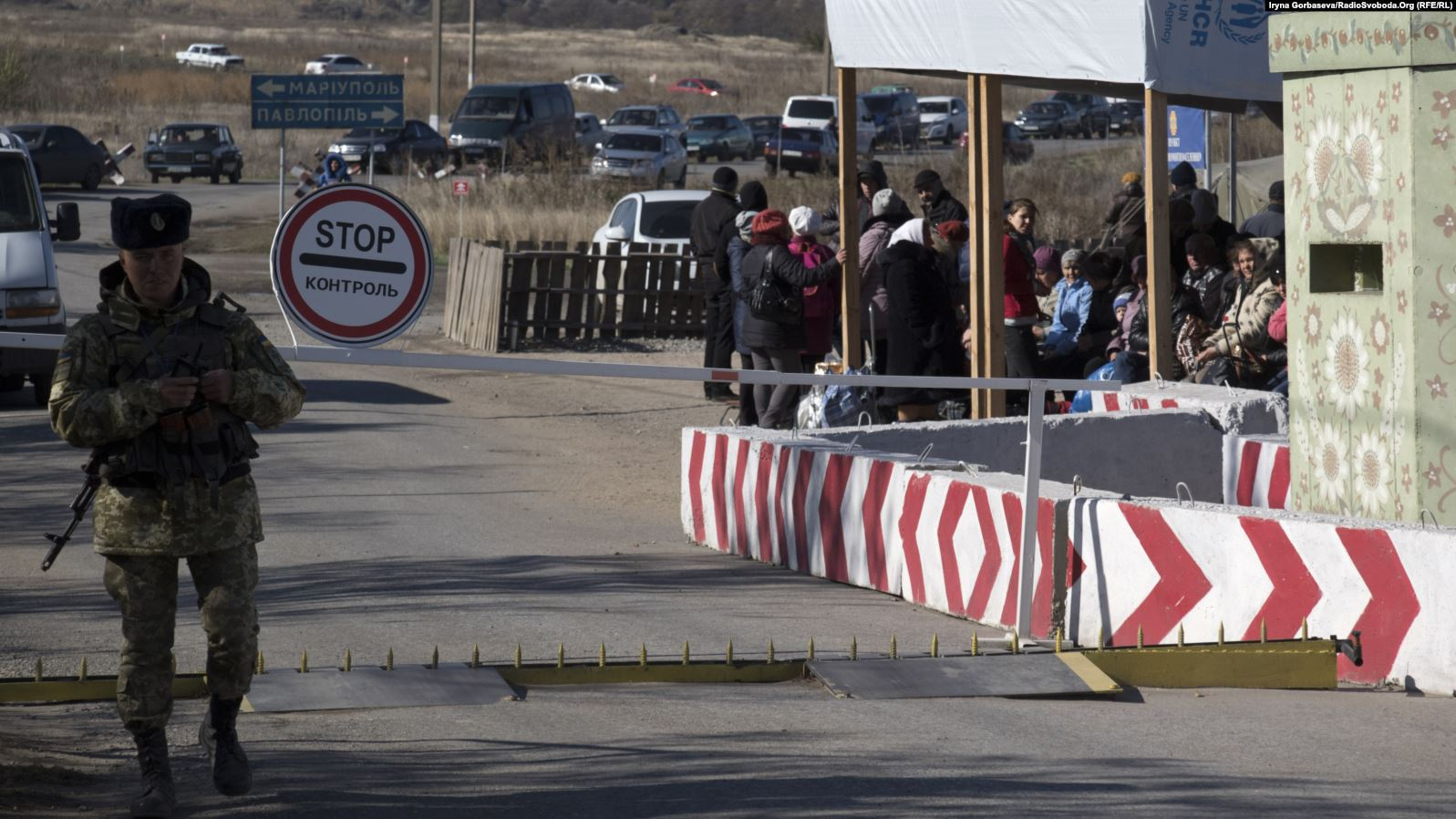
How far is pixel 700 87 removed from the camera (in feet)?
262

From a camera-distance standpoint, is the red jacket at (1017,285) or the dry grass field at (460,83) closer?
the red jacket at (1017,285)

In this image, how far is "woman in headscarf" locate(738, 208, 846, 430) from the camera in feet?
41.2

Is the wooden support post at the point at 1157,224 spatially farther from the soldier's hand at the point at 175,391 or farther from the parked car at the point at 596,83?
the parked car at the point at 596,83

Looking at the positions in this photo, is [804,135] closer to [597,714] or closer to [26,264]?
[26,264]

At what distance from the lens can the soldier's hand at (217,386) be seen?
4.83 metres

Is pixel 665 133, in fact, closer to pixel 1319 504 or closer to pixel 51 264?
pixel 51 264

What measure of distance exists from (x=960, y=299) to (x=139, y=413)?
10645 mm

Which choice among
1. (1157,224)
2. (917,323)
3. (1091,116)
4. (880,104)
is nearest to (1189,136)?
(917,323)

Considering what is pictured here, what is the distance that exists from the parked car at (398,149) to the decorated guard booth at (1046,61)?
35.8 metres

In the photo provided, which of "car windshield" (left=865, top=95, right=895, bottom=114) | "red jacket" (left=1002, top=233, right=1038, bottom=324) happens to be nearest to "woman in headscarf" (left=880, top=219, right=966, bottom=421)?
"red jacket" (left=1002, top=233, right=1038, bottom=324)

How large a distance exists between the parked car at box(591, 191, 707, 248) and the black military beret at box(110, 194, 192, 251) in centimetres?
1865

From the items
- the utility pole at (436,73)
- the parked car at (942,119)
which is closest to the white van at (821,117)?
the parked car at (942,119)

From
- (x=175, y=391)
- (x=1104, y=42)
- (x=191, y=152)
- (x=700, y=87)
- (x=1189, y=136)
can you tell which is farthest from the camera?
(x=700, y=87)

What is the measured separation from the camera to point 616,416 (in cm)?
1650
